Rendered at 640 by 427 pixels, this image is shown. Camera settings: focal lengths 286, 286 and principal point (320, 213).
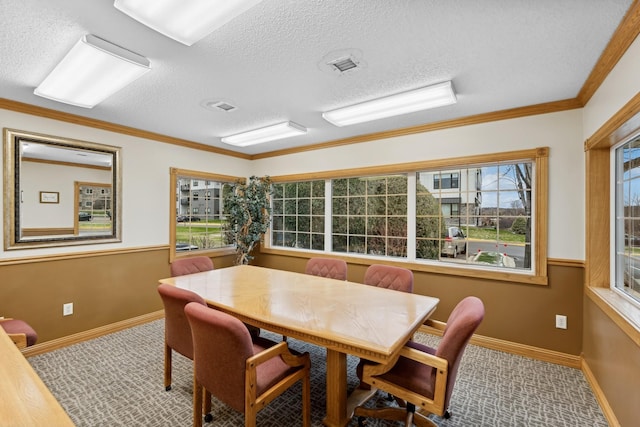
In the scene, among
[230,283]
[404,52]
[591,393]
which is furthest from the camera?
[230,283]

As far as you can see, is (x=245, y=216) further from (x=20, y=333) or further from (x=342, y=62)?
(x=342, y=62)

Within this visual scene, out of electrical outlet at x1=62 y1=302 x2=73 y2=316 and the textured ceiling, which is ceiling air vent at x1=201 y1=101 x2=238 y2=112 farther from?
electrical outlet at x1=62 y1=302 x2=73 y2=316

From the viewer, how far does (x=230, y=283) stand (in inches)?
104

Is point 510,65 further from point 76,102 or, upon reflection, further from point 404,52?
point 76,102

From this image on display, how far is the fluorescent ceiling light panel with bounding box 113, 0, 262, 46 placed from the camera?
1.28 meters

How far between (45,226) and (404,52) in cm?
369

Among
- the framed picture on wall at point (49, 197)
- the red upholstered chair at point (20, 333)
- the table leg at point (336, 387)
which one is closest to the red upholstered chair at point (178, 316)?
the table leg at point (336, 387)

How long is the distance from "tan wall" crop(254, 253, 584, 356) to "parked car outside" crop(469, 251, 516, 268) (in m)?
0.21

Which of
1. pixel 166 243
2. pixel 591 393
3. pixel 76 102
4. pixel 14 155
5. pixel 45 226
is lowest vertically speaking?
pixel 591 393

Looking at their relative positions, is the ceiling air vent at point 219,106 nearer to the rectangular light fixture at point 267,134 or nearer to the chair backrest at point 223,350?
the rectangular light fixture at point 267,134

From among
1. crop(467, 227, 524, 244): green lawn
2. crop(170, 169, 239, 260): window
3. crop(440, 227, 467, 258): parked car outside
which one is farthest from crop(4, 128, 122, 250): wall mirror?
crop(467, 227, 524, 244): green lawn

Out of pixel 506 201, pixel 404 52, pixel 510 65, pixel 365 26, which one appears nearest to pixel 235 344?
pixel 365 26

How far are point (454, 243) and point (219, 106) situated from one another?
2885 mm

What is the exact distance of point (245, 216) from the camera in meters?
4.44
